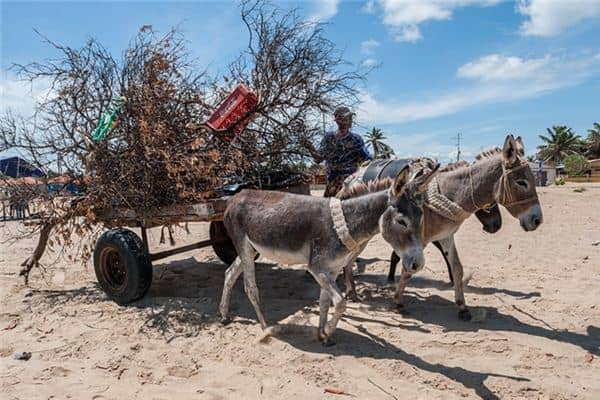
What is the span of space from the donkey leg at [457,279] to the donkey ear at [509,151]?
3.47 ft

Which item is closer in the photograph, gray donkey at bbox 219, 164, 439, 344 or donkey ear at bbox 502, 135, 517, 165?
gray donkey at bbox 219, 164, 439, 344

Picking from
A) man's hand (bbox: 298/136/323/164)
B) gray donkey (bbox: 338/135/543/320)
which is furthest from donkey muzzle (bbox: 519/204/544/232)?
man's hand (bbox: 298/136/323/164)

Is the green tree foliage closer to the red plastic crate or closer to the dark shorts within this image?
the dark shorts

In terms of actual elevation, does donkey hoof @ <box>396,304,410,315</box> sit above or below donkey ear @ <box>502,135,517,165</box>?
below

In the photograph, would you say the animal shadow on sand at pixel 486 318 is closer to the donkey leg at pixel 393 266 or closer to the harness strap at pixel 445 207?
the donkey leg at pixel 393 266

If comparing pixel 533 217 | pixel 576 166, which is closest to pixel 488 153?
pixel 533 217

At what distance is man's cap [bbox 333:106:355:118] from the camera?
5.84 m

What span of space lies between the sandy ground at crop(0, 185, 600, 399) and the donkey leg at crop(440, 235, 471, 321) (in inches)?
4.3

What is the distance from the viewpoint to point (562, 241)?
8.22 metres

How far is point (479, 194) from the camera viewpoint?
4.27m

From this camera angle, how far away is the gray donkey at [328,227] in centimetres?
339

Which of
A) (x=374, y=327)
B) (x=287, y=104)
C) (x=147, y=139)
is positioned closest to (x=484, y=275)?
(x=374, y=327)

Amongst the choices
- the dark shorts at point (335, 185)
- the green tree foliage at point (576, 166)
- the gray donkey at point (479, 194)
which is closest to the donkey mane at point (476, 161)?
the gray donkey at point (479, 194)

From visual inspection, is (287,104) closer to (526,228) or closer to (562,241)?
(526,228)
